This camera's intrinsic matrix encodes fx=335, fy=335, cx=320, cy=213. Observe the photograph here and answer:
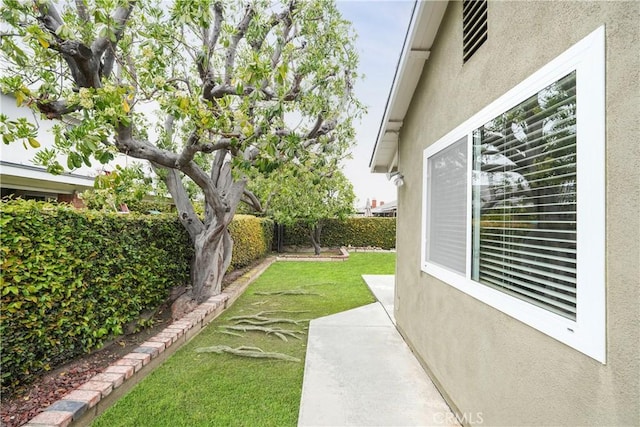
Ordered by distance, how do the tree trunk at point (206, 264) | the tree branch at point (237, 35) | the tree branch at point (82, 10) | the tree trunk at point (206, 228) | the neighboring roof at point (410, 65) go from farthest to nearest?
1. the tree trunk at point (206, 264)
2. the tree trunk at point (206, 228)
3. the tree branch at point (237, 35)
4. the tree branch at point (82, 10)
5. the neighboring roof at point (410, 65)

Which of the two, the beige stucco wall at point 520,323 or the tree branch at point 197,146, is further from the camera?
the tree branch at point 197,146

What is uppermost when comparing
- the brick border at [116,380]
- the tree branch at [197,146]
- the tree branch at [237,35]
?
the tree branch at [237,35]

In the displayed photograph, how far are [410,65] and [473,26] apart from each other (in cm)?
207

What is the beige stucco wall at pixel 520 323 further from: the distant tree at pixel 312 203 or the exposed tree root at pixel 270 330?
the distant tree at pixel 312 203

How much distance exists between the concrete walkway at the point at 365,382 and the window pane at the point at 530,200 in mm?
2175

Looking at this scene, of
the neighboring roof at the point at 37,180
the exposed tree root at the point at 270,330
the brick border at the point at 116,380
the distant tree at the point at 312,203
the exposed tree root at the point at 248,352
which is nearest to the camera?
the brick border at the point at 116,380

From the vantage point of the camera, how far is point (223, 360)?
6512mm

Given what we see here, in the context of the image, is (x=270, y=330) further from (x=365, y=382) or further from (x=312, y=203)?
(x=312, y=203)

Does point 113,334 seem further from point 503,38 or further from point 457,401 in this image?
point 503,38

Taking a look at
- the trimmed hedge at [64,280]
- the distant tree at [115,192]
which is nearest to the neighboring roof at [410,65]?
the distant tree at [115,192]

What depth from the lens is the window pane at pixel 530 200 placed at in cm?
278

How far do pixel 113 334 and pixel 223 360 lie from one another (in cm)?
218

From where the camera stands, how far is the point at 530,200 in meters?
3.32

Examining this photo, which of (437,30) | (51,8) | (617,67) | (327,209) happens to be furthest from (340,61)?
(327,209)
